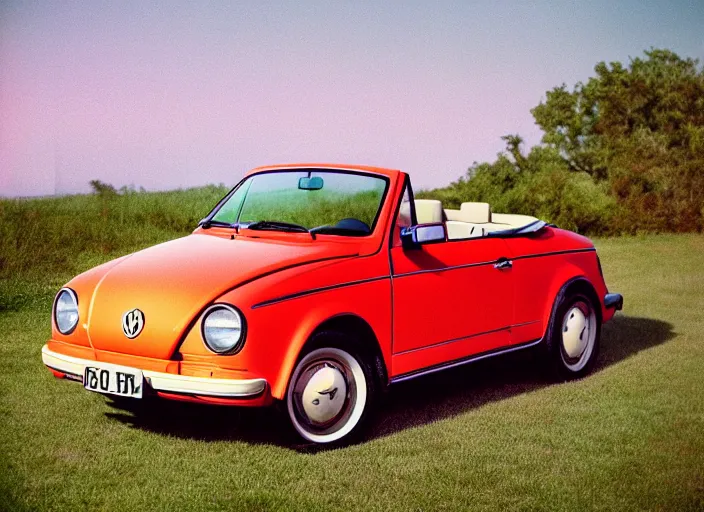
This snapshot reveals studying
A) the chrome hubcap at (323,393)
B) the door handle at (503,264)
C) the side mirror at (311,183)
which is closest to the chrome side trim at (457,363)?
the chrome hubcap at (323,393)

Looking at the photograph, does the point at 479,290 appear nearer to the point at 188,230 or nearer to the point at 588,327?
the point at 588,327

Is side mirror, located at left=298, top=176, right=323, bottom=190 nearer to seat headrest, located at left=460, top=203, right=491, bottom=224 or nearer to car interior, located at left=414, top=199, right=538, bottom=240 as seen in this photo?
car interior, located at left=414, top=199, right=538, bottom=240

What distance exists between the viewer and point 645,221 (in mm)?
24281

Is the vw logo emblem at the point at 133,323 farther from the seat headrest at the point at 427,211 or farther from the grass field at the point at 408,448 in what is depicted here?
the seat headrest at the point at 427,211

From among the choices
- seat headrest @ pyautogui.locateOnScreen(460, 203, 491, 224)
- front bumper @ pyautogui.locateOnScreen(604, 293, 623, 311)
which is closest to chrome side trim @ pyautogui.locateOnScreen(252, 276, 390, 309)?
seat headrest @ pyautogui.locateOnScreen(460, 203, 491, 224)

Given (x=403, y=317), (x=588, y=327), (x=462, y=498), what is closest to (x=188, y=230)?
(x=588, y=327)

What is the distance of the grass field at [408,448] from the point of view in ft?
15.1

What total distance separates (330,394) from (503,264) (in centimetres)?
196

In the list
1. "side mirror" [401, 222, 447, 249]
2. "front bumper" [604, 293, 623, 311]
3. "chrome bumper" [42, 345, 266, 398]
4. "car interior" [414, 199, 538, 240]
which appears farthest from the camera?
"front bumper" [604, 293, 623, 311]

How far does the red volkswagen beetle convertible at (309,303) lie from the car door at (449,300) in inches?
0.4

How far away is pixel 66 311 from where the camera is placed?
5676mm

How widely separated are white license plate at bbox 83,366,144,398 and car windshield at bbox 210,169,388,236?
150 centimetres

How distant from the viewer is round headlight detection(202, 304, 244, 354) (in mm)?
4984

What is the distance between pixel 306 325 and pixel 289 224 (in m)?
1.11
